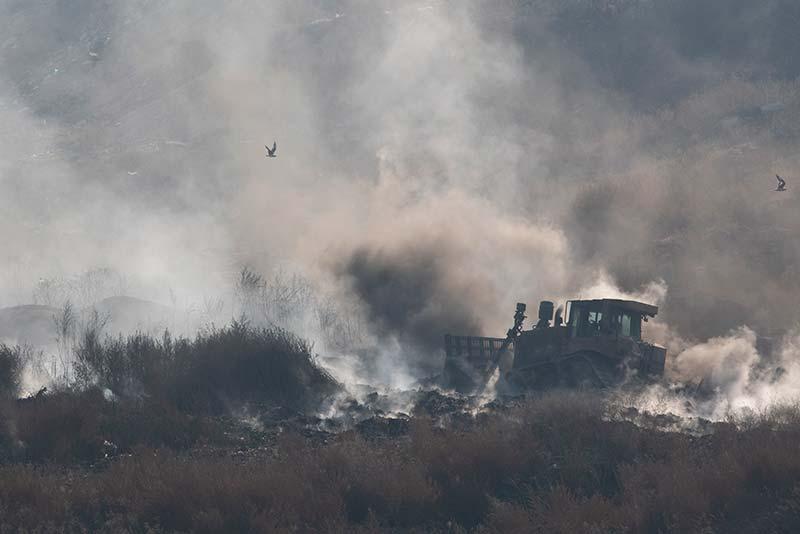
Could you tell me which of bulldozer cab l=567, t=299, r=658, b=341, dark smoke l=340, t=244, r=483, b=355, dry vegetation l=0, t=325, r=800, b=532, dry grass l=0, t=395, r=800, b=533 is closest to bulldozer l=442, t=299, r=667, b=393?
bulldozer cab l=567, t=299, r=658, b=341

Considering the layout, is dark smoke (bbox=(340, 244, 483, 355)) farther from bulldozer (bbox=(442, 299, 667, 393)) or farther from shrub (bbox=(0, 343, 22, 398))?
shrub (bbox=(0, 343, 22, 398))

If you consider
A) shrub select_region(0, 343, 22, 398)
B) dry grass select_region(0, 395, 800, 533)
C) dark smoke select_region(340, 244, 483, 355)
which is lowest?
dry grass select_region(0, 395, 800, 533)

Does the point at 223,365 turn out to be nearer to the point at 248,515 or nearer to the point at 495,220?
the point at 248,515

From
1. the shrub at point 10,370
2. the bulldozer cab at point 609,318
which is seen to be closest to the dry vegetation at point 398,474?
the shrub at point 10,370

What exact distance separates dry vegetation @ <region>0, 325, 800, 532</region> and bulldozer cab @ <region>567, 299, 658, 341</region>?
879 centimetres

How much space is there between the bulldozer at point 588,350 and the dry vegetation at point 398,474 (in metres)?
7.95

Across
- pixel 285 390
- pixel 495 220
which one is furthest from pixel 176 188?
pixel 285 390

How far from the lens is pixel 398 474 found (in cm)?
2191

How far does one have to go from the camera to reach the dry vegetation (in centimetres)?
1991

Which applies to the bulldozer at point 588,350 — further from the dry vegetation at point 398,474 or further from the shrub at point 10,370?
the shrub at point 10,370

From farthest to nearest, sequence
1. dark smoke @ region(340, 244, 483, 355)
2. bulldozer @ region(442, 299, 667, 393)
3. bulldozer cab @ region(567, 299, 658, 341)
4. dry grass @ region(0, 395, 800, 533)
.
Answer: dark smoke @ region(340, 244, 483, 355) < bulldozer cab @ region(567, 299, 658, 341) < bulldozer @ region(442, 299, 667, 393) < dry grass @ region(0, 395, 800, 533)

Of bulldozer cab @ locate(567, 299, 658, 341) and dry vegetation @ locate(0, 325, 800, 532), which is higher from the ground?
bulldozer cab @ locate(567, 299, 658, 341)

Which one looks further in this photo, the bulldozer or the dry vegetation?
the bulldozer

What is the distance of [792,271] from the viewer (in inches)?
3162
